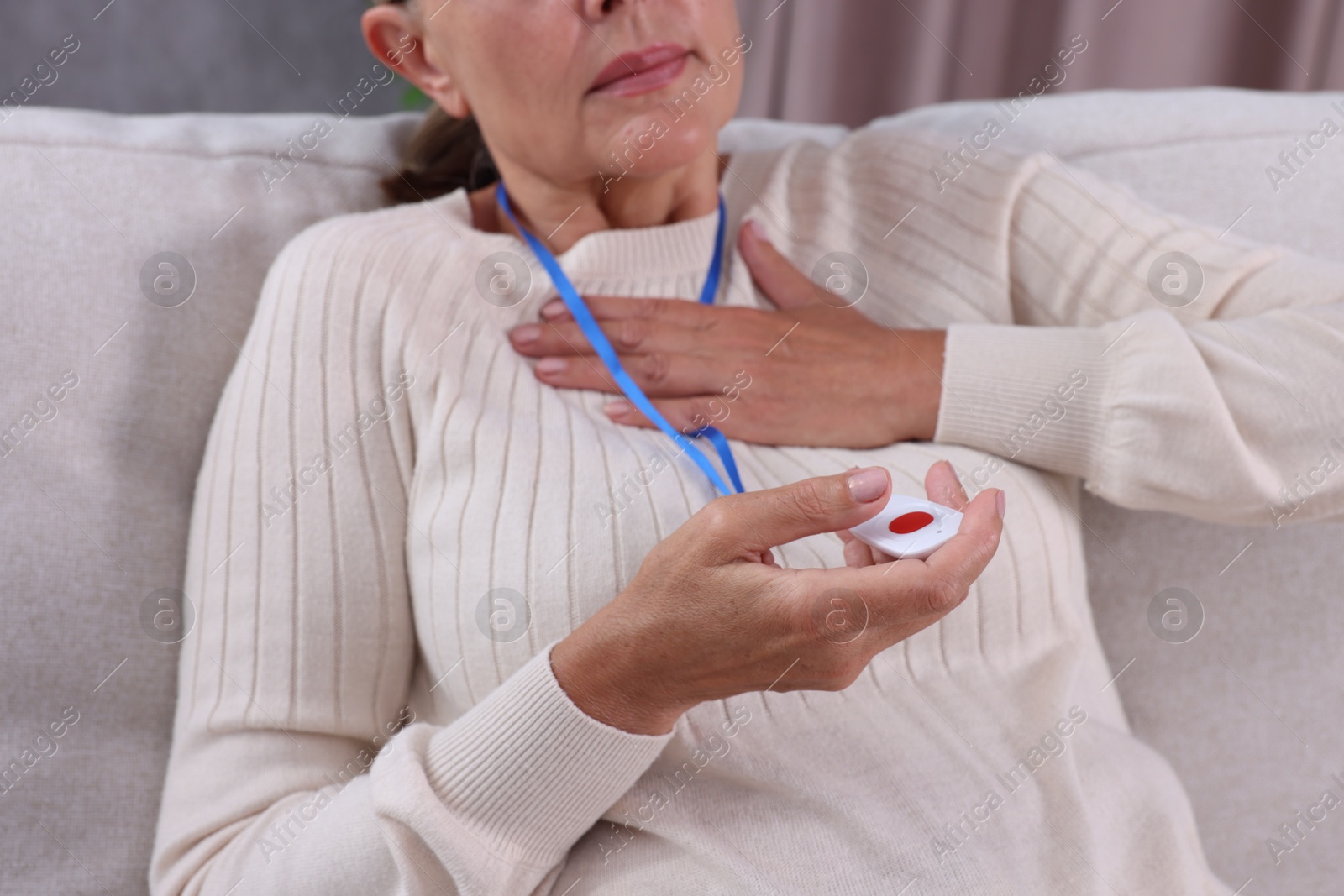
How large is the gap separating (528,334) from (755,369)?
0.62 feet

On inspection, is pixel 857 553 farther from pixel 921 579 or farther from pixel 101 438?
pixel 101 438

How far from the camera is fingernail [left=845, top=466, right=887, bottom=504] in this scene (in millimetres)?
504

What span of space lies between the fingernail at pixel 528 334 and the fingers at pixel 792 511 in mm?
322

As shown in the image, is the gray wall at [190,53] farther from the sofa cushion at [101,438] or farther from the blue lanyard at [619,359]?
the blue lanyard at [619,359]

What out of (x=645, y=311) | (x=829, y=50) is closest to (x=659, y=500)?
(x=645, y=311)

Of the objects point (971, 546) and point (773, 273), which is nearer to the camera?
point (971, 546)

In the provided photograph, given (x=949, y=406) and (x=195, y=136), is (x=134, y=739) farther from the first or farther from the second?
(x=949, y=406)

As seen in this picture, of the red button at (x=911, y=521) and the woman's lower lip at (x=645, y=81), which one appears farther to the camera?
the woman's lower lip at (x=645, y=81)

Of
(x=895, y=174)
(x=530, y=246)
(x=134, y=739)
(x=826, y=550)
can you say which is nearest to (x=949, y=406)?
(x=826, y=550)

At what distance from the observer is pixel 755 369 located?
823mm

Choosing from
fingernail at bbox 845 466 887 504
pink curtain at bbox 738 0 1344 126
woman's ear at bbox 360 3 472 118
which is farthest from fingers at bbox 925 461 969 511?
pink curtain at bbox 738 0 1344 126

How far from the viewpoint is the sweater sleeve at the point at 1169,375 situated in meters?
0.76

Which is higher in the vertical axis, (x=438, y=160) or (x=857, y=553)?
(x=438, y=160)

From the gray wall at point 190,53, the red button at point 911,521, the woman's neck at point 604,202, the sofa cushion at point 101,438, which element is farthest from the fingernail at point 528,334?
the gray wall at point 190,53
